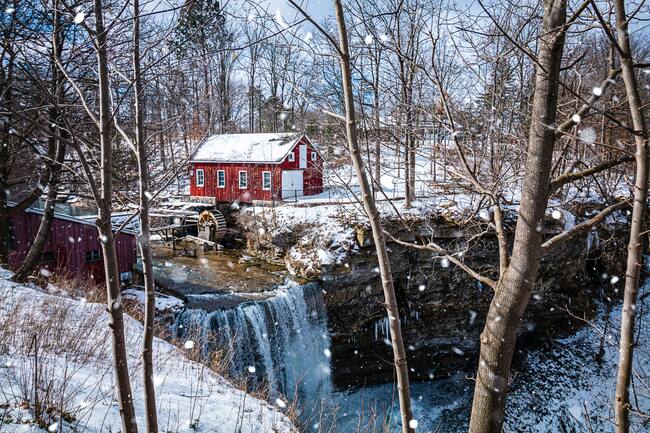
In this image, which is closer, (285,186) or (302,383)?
(302,383)

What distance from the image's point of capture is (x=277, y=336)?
11.6 metres

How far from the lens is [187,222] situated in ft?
70.7

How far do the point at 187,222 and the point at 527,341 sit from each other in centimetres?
1711

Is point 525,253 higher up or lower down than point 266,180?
lower down

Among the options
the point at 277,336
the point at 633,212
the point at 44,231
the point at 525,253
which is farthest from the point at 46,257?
the point at 633,212

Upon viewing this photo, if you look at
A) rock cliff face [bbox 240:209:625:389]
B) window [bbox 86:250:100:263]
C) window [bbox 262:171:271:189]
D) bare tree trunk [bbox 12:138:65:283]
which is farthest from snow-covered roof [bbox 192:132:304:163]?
bare tree trunk [bbox 12:138:65:283]

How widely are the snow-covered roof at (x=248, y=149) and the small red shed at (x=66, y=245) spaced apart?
8.96m

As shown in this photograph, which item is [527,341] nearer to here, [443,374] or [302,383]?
[443,374]

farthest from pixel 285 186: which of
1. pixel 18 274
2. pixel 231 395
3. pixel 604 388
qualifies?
pixel 231 395

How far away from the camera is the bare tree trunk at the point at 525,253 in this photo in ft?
8.68

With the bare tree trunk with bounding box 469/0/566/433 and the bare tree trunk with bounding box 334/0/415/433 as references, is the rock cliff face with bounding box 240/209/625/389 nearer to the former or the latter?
the bare tree trunk with bounding box 469/0/566/433

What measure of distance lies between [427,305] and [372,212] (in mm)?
13056

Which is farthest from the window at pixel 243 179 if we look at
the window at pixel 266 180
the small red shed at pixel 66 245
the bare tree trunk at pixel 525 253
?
the bare tree trunk at pixel 525 253

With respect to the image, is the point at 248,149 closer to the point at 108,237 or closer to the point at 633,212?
the point at 108,237
